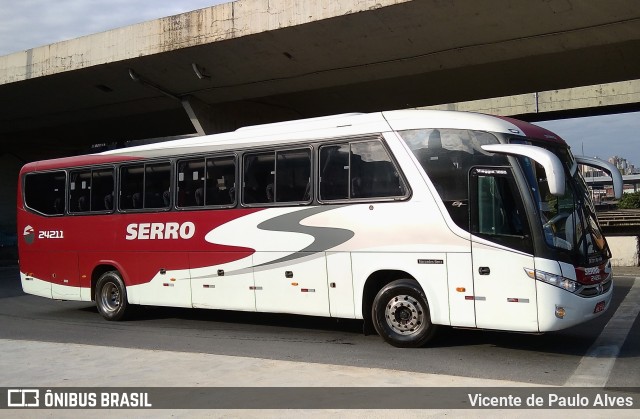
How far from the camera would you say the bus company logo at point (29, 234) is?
14.3m

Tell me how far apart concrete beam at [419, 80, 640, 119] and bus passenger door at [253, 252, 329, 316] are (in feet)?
63.0

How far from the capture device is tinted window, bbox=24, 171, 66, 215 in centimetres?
1376

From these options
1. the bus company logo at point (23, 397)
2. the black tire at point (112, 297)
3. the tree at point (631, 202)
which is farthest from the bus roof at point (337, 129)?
the tree at point (631, 202)

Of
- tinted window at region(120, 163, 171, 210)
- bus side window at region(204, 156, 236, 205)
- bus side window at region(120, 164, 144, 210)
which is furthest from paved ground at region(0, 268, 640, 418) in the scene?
bus side window at region(120, 164, 144, 210)

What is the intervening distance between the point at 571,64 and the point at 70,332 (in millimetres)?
16733

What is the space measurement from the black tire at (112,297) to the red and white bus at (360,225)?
0.03 m

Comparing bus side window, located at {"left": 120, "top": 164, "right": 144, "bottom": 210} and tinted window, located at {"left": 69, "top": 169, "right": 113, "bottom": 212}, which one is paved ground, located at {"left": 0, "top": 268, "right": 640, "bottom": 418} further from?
tinted window, located at {"left": 69, "top": 169, "right": 113, "bottom": 212}

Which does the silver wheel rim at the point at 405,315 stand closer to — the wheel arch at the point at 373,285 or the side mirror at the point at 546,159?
the wheel arch at the point at 373,285

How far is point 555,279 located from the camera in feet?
25.7

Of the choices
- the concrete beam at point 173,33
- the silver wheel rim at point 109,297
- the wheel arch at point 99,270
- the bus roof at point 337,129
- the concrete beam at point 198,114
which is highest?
the concrete beam at point 173,33

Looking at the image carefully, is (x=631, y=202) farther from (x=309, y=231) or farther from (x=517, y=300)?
(x=517, y=300)

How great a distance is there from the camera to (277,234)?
10.4m

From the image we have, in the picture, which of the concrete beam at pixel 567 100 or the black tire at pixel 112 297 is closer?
the black tire at pixel 112 297

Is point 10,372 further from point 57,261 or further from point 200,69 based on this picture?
point 200,69
